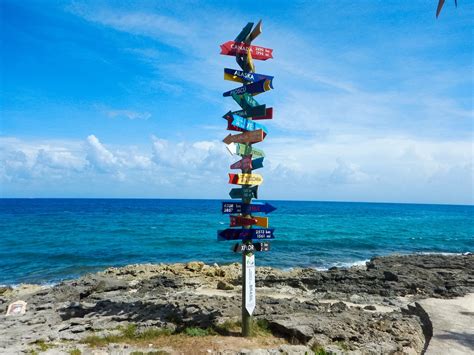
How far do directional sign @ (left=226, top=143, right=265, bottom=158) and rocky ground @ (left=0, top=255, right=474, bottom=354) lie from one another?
15.3 feet

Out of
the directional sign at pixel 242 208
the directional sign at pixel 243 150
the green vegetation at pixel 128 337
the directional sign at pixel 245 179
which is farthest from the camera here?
the directional sign at pixel 242 208

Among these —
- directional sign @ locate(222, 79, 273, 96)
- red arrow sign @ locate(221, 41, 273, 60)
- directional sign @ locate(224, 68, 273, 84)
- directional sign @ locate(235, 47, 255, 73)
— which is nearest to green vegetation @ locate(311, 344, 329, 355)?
directional sign @ locate(222, 79, 273, 96)

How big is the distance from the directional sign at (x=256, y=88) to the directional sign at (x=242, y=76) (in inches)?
11.5

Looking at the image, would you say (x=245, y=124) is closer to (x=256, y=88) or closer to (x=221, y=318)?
(x=256, y=88)

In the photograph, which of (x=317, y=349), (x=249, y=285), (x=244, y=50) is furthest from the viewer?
(x=244, y=50)

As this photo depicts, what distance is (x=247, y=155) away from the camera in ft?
32.8

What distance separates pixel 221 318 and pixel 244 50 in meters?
7.77

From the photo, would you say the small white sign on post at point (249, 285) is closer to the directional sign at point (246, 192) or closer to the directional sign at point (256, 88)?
the directional sign at point (246, 192)

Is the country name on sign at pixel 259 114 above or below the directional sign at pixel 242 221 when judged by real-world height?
above

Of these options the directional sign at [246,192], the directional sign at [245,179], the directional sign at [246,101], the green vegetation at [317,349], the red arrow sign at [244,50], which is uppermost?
the red arrow sign at [244,50]

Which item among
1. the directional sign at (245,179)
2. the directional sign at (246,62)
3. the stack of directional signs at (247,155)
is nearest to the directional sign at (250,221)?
the stack of directional signs at (247,155)

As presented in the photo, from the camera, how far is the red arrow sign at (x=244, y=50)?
1010cm

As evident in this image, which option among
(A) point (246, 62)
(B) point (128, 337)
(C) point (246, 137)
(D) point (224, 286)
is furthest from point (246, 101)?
(D) point (224, 286)

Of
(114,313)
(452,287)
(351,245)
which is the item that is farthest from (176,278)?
(351,245)
